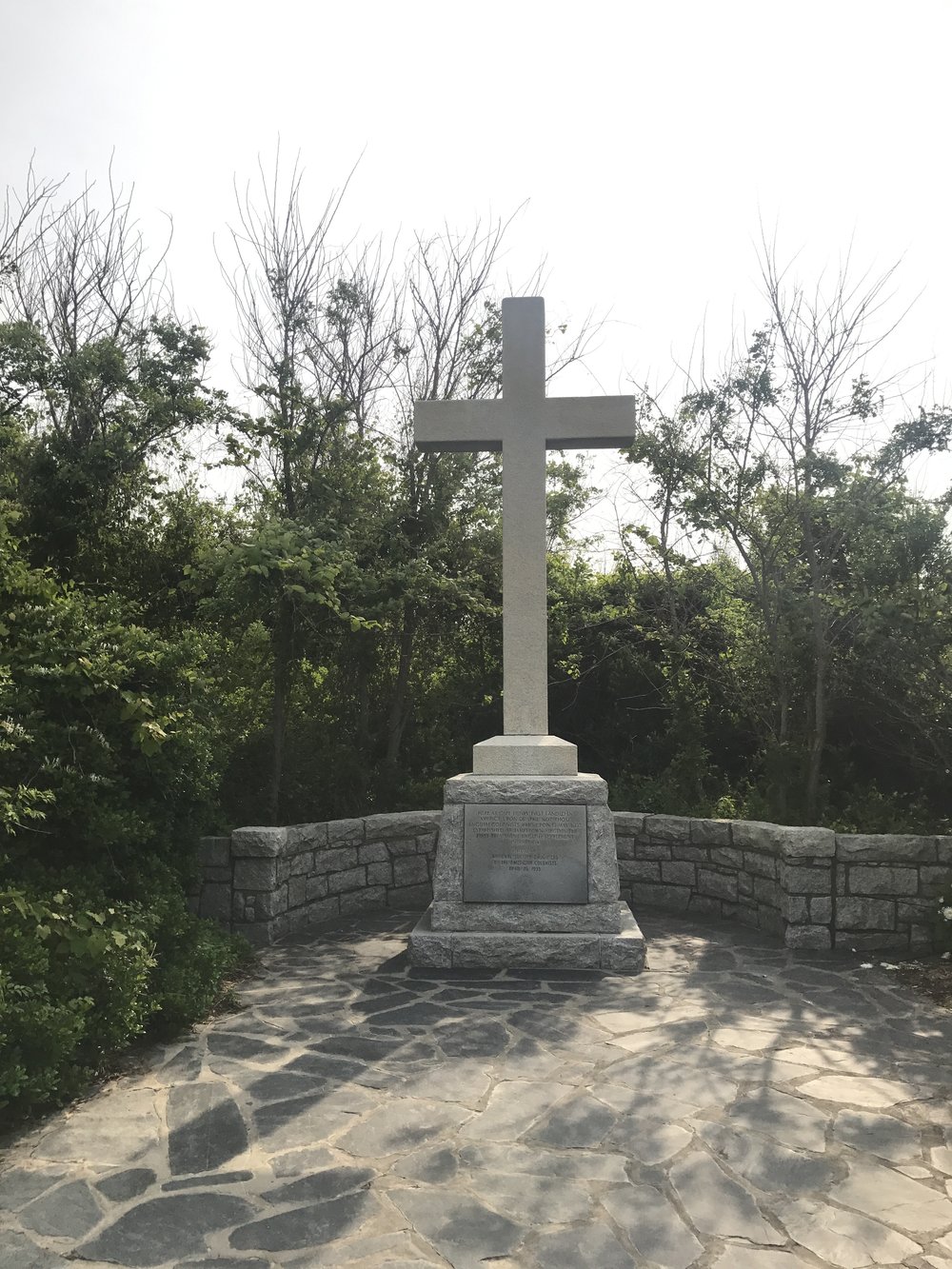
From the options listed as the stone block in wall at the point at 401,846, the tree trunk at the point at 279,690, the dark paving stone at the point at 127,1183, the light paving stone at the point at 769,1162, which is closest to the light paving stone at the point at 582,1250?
the light paving stone at the point at 769,1162

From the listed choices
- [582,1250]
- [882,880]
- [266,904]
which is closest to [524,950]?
[266,904]

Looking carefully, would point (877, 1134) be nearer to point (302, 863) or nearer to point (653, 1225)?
point (653, 1225)

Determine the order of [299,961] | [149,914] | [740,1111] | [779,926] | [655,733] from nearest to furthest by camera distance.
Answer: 1. [740,1111]
2. [149,914]
3. [299,961]
4. [779,926]
5. [655,733]

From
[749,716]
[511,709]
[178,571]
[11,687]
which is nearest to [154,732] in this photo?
[11,687]

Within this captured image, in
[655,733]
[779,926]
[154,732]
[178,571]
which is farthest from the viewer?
[655,733]

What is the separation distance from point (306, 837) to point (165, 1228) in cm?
383

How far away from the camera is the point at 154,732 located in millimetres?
4816

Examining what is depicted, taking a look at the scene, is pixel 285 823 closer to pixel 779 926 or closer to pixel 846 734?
pixel 779 926

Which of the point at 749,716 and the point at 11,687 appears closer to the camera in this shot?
the point at 11,687

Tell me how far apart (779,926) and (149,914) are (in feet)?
13.3

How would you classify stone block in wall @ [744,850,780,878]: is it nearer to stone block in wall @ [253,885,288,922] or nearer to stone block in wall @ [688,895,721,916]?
stone block in wall @ [688,895,721,916]

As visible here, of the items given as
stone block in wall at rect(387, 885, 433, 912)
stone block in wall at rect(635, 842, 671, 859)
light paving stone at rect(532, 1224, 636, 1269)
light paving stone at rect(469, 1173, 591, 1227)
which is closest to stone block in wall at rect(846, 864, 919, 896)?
stone block in wall at rect(635, 842, 671, 859)

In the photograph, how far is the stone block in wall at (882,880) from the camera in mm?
5910

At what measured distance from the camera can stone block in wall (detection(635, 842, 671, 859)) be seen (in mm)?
7301
